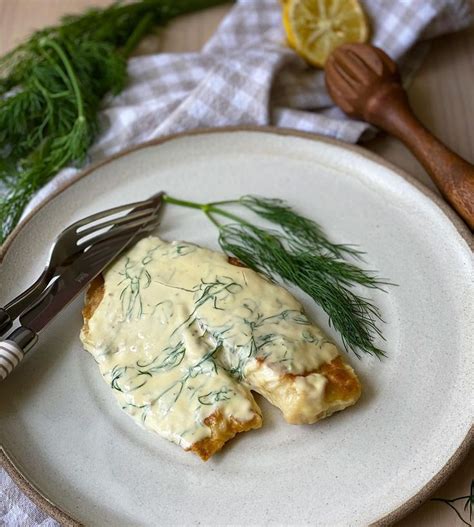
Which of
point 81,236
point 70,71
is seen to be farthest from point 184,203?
point 70,71

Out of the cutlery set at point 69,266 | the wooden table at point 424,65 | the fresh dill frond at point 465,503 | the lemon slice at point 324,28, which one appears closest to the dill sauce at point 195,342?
the cutlery set at point 69,266

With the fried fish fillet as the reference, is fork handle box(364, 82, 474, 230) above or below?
below

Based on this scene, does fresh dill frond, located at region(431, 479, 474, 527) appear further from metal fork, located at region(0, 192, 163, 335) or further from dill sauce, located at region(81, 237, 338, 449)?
metal fork, located at region(0, 192, 163, 335)

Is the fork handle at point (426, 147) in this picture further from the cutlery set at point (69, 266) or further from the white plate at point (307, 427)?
the cutlery set at point (69, 266)

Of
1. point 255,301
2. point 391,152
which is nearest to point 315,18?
point 391,152

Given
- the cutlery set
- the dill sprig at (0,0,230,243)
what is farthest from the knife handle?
the dill sprig at (0,0,230,243)

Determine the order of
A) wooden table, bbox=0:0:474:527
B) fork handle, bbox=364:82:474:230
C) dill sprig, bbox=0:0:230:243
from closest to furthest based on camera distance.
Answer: fork handle, bbox=364:82:474:230
dill sprig, bbox=0:0:230:243
wooden table, bbox=0:0:474:527
